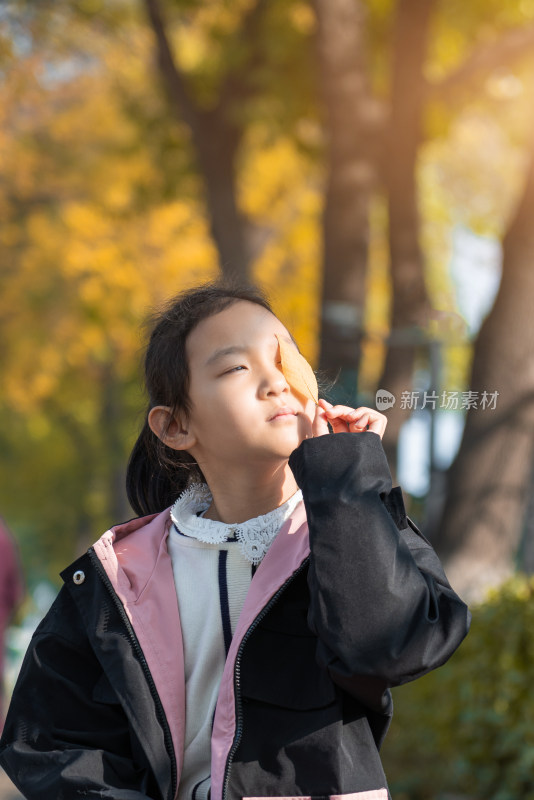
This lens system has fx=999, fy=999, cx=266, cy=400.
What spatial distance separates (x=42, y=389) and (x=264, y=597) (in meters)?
16.3

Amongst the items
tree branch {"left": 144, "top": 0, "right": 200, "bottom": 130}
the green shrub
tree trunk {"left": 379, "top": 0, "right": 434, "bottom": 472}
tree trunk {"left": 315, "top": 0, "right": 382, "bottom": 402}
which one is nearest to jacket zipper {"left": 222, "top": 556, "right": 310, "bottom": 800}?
the green shrub

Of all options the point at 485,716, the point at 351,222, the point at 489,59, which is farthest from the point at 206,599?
the point at 489,59

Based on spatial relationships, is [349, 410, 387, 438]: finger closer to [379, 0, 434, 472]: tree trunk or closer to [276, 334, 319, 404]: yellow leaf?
[276, 334, 319, 404]: yellow leaf

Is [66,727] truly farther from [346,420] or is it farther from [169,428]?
[346,420]

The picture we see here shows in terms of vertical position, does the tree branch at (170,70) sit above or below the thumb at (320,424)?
above

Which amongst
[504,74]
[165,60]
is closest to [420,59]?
[504,74]

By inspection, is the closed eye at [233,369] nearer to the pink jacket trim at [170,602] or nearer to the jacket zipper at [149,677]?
the pink jacket trim at [170,602]

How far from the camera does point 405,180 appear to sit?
21.2ft

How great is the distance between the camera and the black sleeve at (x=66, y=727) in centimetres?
179

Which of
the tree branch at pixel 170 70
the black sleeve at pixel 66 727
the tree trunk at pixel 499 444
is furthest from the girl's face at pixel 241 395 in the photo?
the tree branch at pixel 170 70

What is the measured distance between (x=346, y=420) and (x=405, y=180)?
16.1ft

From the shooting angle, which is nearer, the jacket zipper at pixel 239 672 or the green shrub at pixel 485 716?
the jacket zipper at pixel 239 672

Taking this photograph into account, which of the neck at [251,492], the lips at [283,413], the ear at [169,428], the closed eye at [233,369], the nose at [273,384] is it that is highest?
the closed eye at [233,369]

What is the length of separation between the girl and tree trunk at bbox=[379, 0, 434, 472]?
161 inches
